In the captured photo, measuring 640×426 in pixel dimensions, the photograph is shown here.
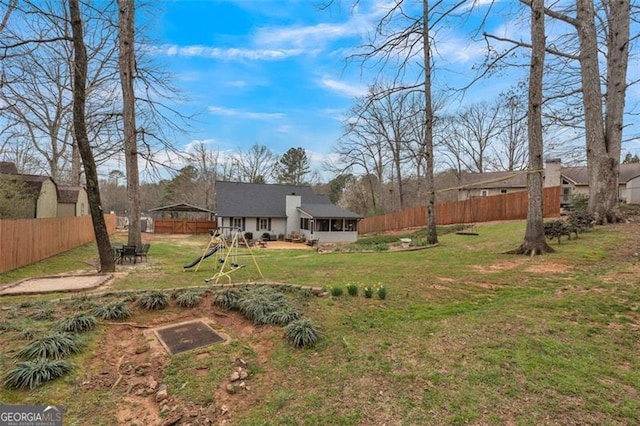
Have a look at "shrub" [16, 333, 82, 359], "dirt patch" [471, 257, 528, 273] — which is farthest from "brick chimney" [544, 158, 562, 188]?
"shrub" [16, 333, 82, 359]

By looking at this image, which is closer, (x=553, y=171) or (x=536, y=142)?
(x=536, y=142)

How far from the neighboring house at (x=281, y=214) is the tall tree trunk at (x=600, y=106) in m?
14.0

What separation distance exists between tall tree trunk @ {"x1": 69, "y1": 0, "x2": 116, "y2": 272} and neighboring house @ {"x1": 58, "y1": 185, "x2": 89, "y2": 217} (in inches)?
587

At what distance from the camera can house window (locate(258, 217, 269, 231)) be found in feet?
80.7

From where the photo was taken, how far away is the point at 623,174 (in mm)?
29719

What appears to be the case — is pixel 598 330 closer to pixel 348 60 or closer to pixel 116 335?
pixel 116 335

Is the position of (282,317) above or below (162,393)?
above

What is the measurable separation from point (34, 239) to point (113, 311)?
306 inches

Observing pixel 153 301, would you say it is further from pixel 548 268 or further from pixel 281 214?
pixel 281 214

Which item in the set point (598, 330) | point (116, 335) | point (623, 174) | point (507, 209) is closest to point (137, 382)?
point (116, 335)

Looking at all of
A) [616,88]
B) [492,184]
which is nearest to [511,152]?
[492,184]

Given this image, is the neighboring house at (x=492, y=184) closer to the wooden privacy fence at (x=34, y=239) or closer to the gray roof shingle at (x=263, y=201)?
the gray roof shingle at (x=263, y=201)

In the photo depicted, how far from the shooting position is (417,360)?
121 inches

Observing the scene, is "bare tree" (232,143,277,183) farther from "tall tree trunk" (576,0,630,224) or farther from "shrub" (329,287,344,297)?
"shrub" (329,287,344,297)
